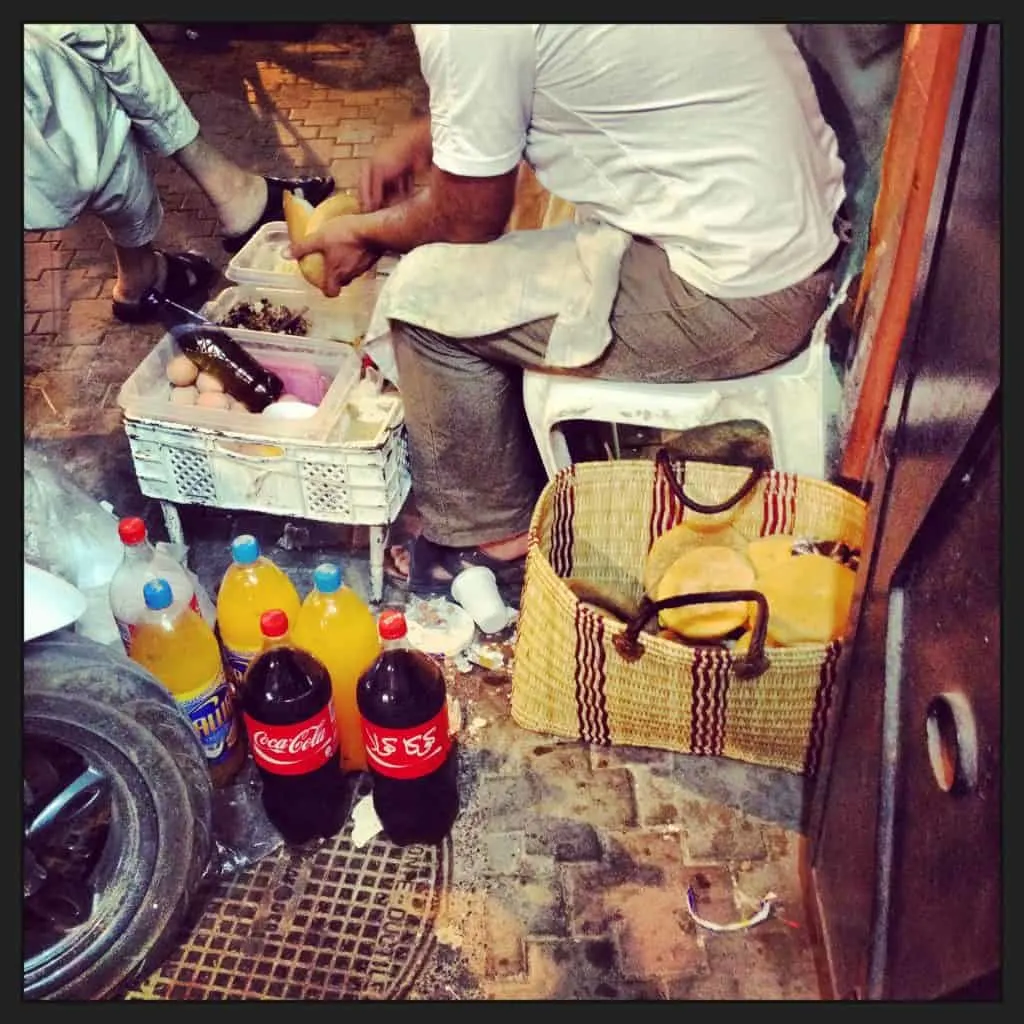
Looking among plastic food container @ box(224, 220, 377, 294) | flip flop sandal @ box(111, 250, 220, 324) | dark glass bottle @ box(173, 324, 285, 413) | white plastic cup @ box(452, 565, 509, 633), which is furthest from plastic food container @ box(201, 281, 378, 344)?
flip flop sandal @ box(111, 250, 220, 324)

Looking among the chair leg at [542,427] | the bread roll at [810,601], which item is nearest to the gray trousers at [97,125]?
the chair leg at [542,427]

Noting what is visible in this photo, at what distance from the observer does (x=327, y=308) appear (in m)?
2.67

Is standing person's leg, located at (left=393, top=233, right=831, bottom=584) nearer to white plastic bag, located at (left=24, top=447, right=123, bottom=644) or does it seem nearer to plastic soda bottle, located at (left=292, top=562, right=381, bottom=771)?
plastic soda bottle, located at (left=292, top=562, right=381, bottom=771)

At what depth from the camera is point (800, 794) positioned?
2.19m

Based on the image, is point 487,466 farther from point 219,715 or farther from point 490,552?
point 219,715

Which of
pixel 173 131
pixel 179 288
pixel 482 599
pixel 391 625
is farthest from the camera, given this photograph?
pixel 179 288

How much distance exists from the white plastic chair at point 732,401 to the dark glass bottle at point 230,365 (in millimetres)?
624

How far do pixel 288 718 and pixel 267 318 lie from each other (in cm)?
117

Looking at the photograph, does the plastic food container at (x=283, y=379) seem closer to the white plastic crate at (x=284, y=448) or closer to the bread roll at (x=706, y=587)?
the white plastic crate at (x=284, y=448)

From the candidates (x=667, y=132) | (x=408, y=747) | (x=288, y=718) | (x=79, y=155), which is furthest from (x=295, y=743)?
(x=79, y=155)

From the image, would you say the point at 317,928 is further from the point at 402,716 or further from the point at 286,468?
the point at 286,468

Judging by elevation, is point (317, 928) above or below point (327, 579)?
below

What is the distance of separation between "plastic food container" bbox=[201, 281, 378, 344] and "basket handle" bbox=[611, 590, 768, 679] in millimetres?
1104

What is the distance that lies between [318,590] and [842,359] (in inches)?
59.9
